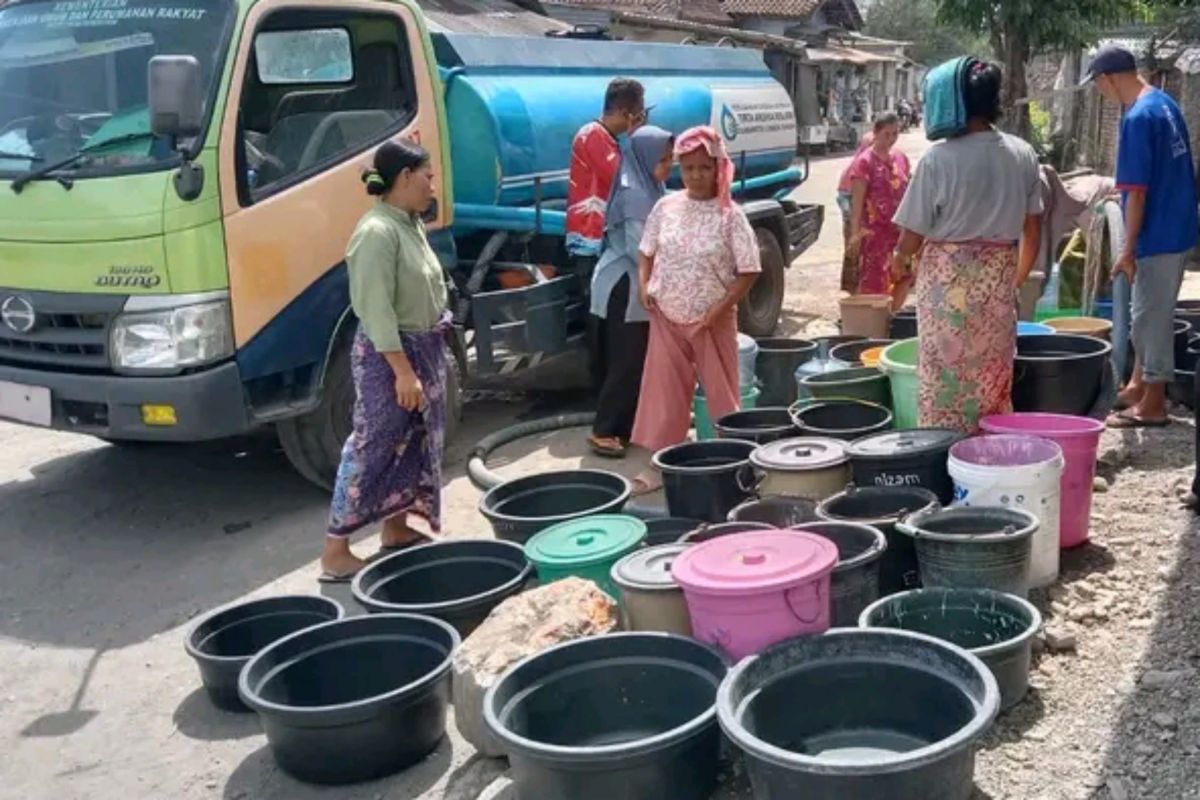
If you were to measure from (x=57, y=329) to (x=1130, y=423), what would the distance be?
483 cm

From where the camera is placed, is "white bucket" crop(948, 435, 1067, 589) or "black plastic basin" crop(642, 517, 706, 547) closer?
"white bucket" crop(948, 435, 1067, 589)

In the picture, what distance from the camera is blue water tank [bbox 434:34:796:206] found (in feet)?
20.5

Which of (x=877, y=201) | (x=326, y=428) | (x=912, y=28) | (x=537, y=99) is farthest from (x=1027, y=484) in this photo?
(x=912, y=28)

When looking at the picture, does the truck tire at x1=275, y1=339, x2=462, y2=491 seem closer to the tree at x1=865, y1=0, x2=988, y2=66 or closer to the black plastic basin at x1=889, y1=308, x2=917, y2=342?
the black plastic basin at x1=889, y1=308, x2=917, y2=342

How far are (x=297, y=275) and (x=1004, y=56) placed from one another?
1324 cm

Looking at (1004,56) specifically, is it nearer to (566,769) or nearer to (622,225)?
(622,225)

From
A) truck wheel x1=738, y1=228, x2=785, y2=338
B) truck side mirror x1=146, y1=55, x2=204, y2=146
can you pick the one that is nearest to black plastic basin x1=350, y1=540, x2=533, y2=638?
truck side mirror x1=146, y1=55, x2=204, y2=146

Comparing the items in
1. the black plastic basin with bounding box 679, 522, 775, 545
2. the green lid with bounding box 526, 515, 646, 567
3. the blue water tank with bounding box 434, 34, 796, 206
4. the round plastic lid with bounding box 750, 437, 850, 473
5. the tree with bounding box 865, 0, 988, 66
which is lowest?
the green lid with bounding box 526, 515, 646, 567

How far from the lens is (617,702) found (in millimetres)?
3299

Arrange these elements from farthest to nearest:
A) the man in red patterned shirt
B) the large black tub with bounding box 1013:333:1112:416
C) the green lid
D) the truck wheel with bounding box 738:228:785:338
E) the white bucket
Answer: the truck wheel with bounding box 738:228:785:338 < the man in red patterned shirt < the large black tub with bounding box 1013:333:1112:416 < the green lid < the white bucket

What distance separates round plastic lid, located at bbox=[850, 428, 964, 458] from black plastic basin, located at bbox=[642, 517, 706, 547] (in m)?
0.64

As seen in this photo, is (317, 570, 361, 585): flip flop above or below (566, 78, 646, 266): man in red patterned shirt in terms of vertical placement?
below

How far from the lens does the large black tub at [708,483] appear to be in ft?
14.7

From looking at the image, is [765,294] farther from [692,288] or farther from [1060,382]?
[1060,382]
